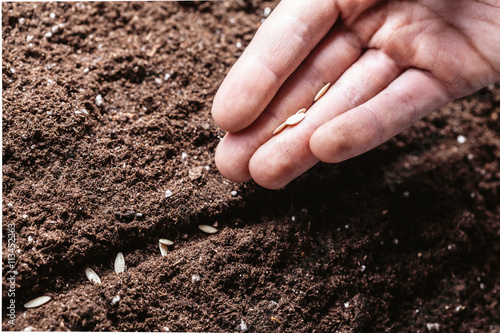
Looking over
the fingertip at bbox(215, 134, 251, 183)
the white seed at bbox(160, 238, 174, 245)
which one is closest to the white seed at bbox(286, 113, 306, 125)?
the fingertip at bbox(215, 134, 251, 183)

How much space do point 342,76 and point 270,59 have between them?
14.4 inches

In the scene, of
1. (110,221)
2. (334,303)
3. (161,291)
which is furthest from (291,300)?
(110,221)

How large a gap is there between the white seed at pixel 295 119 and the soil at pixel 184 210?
1.09 feet

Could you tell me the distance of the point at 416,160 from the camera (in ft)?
7.52

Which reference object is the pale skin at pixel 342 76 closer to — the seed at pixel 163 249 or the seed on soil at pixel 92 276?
the seed at pixel 163 249

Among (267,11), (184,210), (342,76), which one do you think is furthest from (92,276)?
(267,11)

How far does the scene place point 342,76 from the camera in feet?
6.34

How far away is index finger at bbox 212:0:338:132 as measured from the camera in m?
1.74

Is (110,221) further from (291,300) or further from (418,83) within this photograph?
(418,83)

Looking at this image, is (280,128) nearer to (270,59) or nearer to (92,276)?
(270,59)

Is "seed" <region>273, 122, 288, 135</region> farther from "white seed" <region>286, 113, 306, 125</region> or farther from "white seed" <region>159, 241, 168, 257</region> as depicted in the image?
"white seed" <region>159, 241, 168, 257</region>

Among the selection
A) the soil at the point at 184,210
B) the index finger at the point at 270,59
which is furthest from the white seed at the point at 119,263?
the index finger at the point at 270,59

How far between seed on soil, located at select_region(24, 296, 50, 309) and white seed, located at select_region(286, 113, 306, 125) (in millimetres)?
1200

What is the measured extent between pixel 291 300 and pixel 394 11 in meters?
1.38
